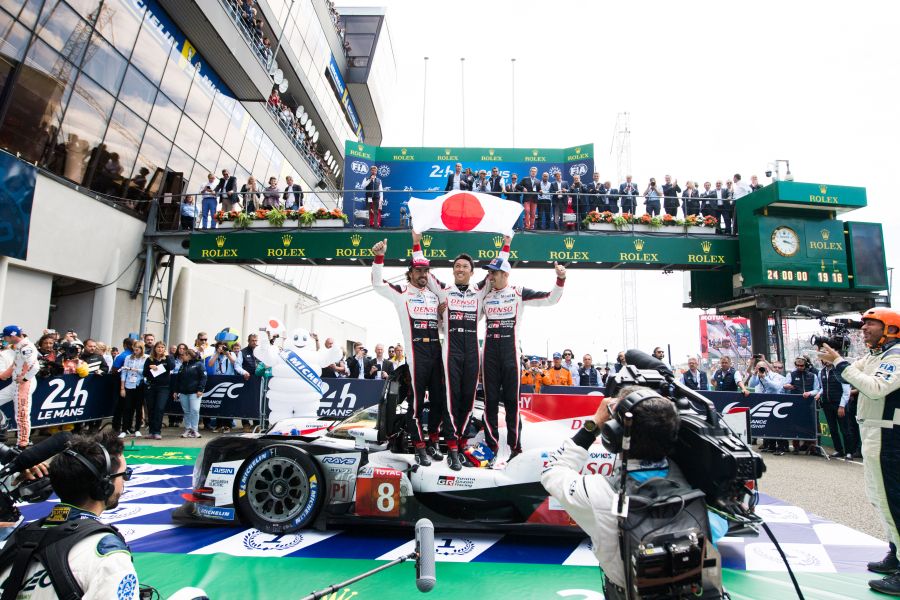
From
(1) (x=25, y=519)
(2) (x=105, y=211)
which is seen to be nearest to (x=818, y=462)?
(1) (x=25, y=519)

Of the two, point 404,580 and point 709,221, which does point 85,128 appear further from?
point 709,221

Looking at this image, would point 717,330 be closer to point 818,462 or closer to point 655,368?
point 818,462

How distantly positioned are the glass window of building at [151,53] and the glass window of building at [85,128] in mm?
1671

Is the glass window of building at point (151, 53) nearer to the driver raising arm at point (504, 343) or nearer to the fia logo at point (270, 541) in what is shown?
the driver raising arm at point (504, 343)

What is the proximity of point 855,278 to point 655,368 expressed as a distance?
49.0 feet

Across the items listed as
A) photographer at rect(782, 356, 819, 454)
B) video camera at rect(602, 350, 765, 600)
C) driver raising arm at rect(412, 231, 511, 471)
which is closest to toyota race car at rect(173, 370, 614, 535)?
driver raising arm at rect(412, 231, 511, 471)

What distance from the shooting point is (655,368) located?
2178mm

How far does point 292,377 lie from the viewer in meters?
7.51

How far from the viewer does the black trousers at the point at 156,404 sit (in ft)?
30.1

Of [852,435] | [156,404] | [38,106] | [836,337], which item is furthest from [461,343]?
[38,106]

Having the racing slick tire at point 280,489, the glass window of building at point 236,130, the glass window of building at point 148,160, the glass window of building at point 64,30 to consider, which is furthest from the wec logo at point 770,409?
the glass window of building at point 236,130

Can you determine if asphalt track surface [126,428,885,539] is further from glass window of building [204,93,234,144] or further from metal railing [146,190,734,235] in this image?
glass window of building [204,93,234,144]

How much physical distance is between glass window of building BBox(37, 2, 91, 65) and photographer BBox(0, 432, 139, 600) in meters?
12.6

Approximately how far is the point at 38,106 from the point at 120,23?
3.50m
